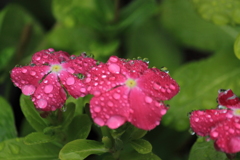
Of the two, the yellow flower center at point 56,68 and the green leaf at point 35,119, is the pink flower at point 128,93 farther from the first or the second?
the green leaf at point 35,119

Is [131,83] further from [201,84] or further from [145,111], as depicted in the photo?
[201,84]

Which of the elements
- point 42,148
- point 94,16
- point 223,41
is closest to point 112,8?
point 94,16

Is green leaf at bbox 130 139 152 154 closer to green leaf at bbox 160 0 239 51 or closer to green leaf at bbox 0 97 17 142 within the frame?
green leaf at bbox 0 97 17 142

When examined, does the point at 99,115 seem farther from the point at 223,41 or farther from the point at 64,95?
the point at 223,41

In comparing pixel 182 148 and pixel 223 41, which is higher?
pixel 223 41

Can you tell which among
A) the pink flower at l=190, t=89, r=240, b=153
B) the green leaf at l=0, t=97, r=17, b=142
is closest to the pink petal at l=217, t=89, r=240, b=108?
the pink flower at l=190, t=89, r=240, b=153

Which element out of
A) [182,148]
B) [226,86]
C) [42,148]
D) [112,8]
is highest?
[112,8]
